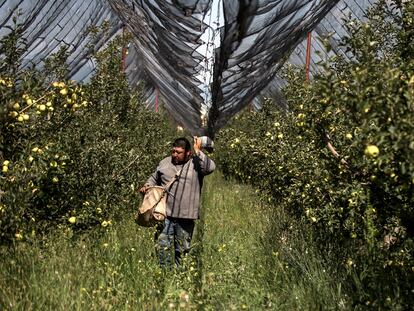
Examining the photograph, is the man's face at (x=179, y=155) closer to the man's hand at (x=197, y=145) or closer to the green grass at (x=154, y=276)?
the man's hand at (x=197, y=145)

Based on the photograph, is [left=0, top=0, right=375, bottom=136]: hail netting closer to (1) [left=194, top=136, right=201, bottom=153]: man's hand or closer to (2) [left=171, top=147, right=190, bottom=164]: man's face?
(1) [left=194, top=136, right=201, bottom=153]: man's hand

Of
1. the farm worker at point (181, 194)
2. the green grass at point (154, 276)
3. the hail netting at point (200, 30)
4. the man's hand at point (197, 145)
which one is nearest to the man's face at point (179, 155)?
the farm worker at point (181, 194)

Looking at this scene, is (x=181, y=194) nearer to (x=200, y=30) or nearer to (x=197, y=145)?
(x=197, y=145)

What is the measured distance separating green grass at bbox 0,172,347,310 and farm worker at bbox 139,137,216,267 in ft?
0.62

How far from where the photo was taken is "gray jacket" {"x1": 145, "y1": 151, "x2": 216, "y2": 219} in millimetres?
4762

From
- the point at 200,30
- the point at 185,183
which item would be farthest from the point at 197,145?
the point at 200,30

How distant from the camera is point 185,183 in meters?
4.85

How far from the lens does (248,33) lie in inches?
195

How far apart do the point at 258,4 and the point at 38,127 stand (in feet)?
6.55

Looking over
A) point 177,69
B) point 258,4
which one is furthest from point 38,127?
point 177,69

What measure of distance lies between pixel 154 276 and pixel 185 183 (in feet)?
3.39

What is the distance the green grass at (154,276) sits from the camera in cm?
327

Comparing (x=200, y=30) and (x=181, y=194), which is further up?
(x=200, y=30)

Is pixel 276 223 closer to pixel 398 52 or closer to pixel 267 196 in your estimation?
pixel 267 196
